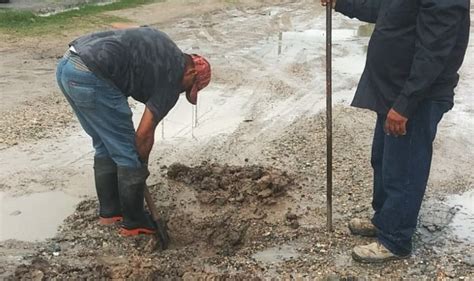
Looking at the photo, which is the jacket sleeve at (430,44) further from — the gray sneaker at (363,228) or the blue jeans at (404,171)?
the gray sneaker at (363,228)

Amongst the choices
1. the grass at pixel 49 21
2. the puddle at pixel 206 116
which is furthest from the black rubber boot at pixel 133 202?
the grass at pixel 49 21

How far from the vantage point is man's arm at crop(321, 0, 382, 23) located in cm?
416

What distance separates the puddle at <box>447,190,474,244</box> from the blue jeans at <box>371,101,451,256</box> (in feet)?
2.08

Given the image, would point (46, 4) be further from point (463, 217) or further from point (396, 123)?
point (396, 123)

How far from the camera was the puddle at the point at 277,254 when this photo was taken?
14.0 feet

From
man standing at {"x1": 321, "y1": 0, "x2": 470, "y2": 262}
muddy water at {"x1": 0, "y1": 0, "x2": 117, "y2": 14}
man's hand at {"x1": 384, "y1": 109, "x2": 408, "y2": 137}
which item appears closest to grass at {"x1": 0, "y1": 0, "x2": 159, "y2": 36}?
muddy water at {"x1": 0, "y1": 0, "x2": 117, "y2": 14}

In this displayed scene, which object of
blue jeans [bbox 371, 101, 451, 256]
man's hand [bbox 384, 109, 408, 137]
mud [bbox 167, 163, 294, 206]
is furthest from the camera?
mud [bbox 167, 163, 294, 206]

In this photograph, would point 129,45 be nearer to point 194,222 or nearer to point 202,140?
point 194,222

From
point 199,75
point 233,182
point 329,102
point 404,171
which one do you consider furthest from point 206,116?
point 404,171

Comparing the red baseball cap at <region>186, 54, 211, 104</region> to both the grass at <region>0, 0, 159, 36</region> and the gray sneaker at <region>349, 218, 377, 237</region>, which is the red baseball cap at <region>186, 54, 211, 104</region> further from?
the grass at <region>0, 0, 159, 36</region>

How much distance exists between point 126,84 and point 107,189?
34.8 inches

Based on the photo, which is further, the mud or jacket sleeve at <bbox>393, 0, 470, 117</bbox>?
the mud

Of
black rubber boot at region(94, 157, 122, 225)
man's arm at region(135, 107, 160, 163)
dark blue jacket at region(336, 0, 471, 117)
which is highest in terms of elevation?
dark blue jacket at region(336, 0, 471, 117)

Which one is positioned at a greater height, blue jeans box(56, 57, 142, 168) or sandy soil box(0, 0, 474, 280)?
blue jeans box(56, 57, 142, 168)
